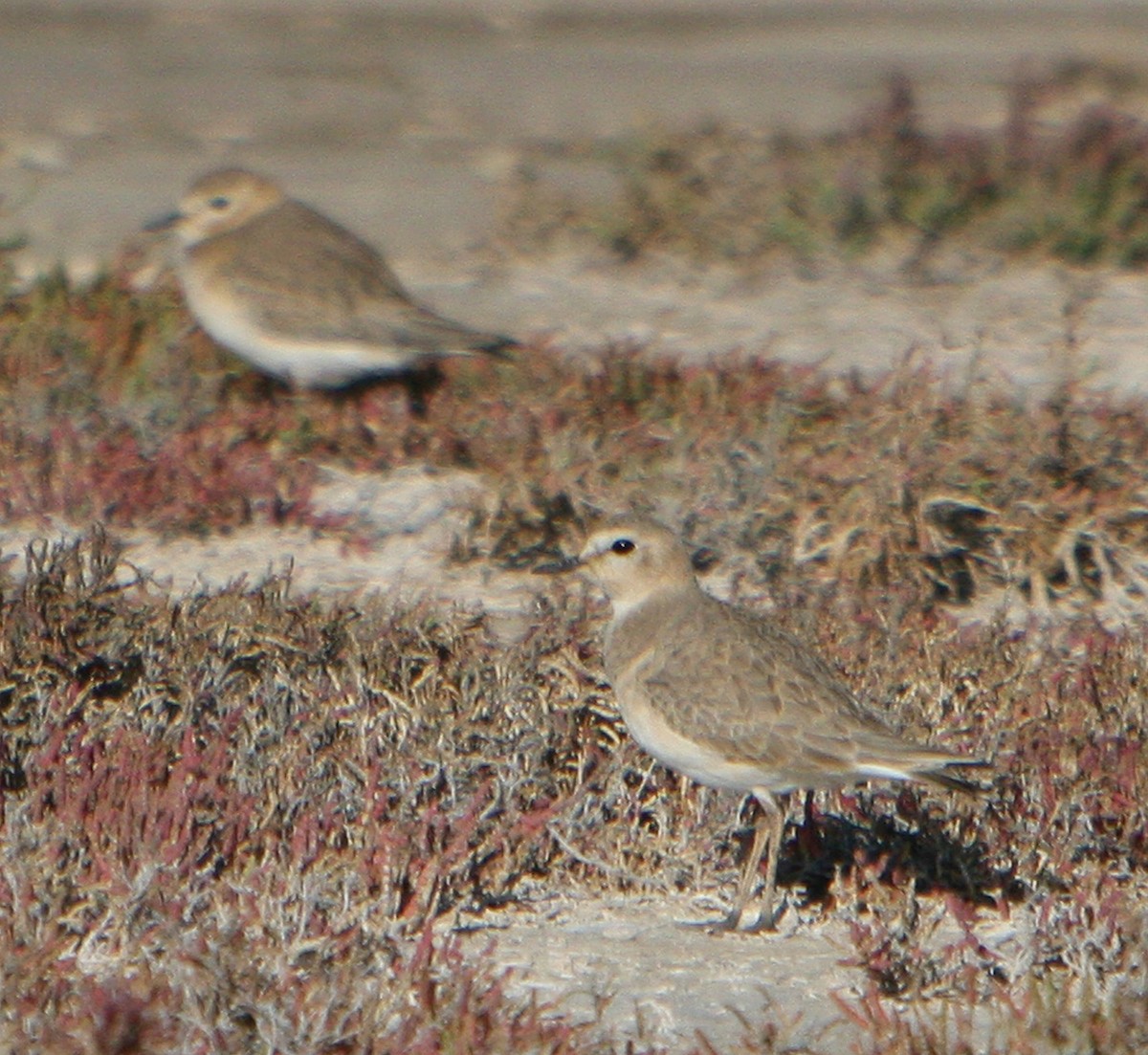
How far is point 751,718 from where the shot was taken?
5152 millimetres

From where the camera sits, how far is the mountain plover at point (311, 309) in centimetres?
866

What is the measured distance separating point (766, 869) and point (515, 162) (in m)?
9.88

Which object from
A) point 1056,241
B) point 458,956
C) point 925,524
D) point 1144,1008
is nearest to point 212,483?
point 925,524

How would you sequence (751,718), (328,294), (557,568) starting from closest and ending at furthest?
(751,718)
(557,568)
(328,294)

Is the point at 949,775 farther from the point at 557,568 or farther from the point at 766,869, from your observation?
the point at 557,568

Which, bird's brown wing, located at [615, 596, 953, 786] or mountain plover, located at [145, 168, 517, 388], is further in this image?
mountain plover, located at [145, 168, 517, 388]

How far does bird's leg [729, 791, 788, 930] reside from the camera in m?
5.15

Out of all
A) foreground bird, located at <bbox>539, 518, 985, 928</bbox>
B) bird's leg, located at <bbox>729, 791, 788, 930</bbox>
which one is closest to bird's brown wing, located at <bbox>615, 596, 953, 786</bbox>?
foreground bird, located at <bbox>539, 518, 985, 928</bbox>

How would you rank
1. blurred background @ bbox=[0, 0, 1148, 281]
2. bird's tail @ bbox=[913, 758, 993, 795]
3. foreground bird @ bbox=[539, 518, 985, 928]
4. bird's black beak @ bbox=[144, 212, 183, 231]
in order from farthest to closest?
blurred background @ bbox=[0, 0, 1148, 281], bird's black beak @ bbox=[144, 212, 183, 231], foreground bird @ bbox=[539, 518, 985, 928], bird's tail @ bbox=[913, 758, 993, 795]

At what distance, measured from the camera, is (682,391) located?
27.6ft

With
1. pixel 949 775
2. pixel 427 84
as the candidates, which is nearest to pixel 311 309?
pixel 949 775

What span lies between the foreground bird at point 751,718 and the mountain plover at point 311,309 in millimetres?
3224

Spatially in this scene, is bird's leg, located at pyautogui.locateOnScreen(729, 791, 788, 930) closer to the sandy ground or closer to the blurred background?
the sandy ground

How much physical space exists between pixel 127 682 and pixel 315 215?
427cm
